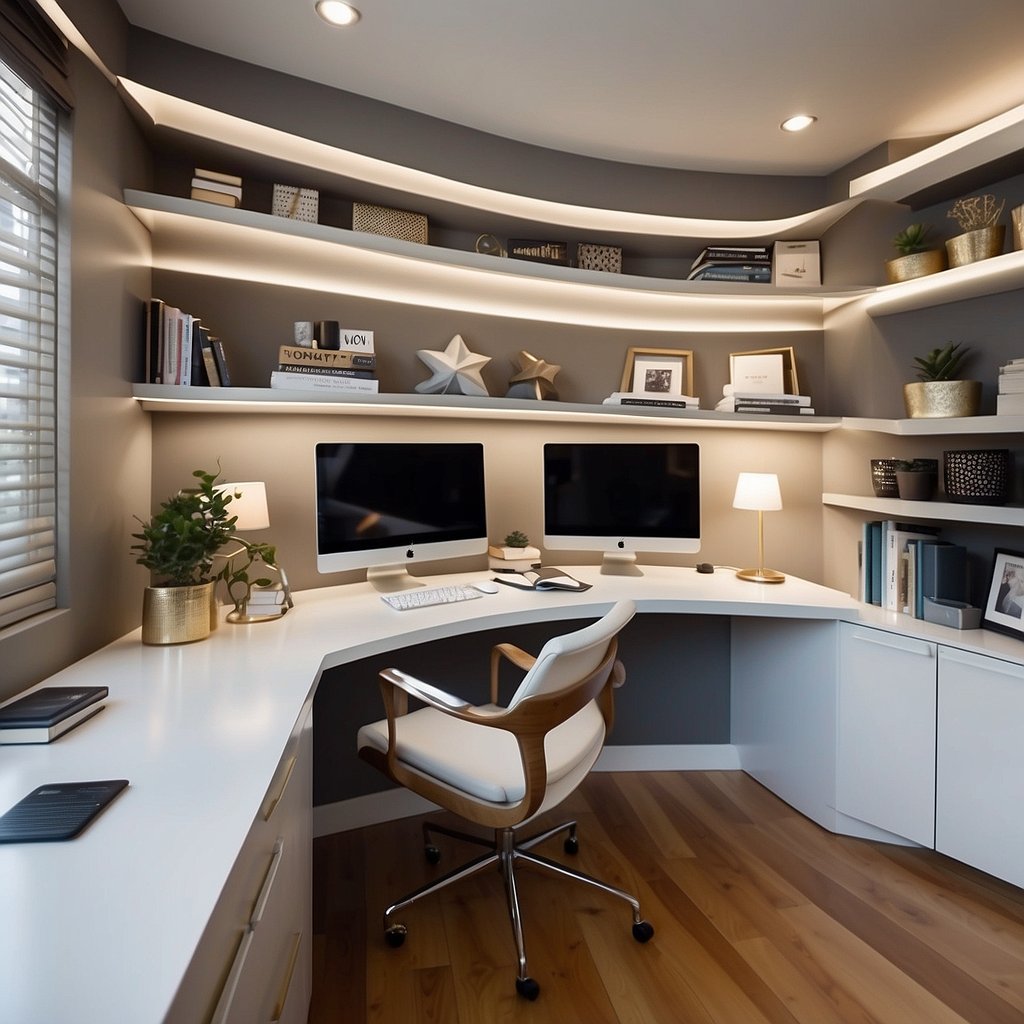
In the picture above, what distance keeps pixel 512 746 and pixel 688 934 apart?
79 cm

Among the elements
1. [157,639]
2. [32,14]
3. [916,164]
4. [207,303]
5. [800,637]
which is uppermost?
[916,164]

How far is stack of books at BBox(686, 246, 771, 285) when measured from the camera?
2.72m

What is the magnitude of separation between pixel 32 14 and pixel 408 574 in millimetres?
1902

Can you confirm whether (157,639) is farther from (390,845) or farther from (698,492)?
(698,492)

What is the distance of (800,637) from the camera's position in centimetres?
247

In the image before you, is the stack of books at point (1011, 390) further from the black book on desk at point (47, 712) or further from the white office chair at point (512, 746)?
the black book on desk at point (47, 712)

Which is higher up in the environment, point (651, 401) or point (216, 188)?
point (216, 188)

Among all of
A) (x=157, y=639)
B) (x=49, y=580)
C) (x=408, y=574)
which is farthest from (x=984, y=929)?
(x=49, y=580)

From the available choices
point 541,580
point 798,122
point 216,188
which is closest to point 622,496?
point 541,580

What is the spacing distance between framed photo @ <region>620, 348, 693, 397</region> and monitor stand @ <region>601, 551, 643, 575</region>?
77 centimetres

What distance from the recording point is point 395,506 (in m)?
2.30

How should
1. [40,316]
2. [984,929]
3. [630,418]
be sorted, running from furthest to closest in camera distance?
[630,418] < [984,929] < [40,316]

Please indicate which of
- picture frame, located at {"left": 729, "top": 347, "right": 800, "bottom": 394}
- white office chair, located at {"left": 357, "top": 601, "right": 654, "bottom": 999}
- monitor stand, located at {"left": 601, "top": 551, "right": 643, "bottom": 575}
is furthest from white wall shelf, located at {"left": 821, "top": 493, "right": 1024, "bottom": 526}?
white office chair, located at {"left": 357, "top": 601, "right": 654, "bottom": 999}

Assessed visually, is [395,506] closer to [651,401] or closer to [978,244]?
[651,401]
